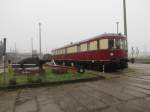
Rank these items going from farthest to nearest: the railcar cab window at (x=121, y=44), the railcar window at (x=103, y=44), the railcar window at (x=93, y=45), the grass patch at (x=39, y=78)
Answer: the railcar window at (x=93, y=45)
the railcar cab window at (x=121, y=44)
the railcar window at (x=103, y=44)
the grass patch at (x=39, y=78)

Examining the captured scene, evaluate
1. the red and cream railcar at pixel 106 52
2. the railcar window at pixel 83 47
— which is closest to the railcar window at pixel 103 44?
the red and cream railcar at pixel 106 52

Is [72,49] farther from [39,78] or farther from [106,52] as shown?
[39,78]

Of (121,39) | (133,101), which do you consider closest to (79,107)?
(133,101)

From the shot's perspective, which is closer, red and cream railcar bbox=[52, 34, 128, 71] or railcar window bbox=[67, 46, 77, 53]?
red and cream railcar bbox=[52, 34, 128, 71]

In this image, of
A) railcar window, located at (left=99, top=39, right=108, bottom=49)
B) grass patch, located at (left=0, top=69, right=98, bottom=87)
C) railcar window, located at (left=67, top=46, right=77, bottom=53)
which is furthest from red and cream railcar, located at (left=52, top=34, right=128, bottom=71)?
railcar window, located at (left=67, top=46, right=77, bottom=53)

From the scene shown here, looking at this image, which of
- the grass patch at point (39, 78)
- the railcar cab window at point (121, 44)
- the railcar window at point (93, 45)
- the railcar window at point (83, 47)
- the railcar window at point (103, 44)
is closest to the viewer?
the grass patch at point (39, 78)

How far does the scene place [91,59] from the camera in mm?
19062

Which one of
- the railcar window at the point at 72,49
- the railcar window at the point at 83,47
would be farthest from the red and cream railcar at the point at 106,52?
the railcar window at the point at 72,49

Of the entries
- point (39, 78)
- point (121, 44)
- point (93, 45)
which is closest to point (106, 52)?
point (121, 44)

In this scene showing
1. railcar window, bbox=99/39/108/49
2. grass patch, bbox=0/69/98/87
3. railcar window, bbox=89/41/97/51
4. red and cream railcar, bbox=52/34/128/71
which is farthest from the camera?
railcar window, bbox=89/41/97/51

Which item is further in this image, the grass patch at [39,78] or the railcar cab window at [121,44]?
the railcar cab window at [121,44]

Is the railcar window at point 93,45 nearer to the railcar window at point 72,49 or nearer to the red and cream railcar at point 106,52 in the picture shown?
the red and cream railcar at point 106,52

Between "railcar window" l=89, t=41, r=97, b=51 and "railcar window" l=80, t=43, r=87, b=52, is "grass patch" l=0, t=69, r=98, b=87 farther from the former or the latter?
"railcar window" l=80, t=43, r=87, b=52

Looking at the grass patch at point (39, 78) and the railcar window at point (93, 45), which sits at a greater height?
the railcar window at point (93, 45)
